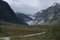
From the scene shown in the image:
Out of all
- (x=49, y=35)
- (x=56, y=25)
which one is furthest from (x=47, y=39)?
(x=56, y=25)

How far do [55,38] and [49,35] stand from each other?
254cm

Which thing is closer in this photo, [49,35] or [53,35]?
[53,35]

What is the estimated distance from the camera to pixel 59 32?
89.4 ft

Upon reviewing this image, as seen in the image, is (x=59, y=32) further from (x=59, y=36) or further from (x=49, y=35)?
(x=49, y=35)

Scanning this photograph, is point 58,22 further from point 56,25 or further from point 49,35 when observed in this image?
point 49,35

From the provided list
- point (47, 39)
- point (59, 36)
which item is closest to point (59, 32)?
point (59, 36)

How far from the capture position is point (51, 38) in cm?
2884

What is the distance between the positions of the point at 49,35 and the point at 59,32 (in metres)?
3.23

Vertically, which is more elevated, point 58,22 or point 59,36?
point 58,22

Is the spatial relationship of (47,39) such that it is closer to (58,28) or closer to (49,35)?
(49,35)

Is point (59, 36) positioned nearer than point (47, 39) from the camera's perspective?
Yes

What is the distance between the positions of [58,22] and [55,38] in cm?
211

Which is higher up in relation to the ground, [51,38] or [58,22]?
[58,22]

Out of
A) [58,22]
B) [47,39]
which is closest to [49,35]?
[47,39]
